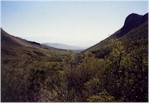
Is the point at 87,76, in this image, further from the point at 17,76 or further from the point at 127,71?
the point at 17,76

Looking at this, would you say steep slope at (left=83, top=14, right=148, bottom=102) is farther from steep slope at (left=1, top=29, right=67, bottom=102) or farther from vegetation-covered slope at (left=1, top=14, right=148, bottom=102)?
steep slope at (left=1, top=29, right=67, bottom=102)

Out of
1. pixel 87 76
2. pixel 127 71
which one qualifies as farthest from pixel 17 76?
pixel 127 71

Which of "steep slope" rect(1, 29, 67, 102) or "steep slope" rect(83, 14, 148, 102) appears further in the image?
"steep slope" rect(1, 29, 67, 102)

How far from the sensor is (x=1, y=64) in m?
9.88

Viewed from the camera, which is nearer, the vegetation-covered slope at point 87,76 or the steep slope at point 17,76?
the vegetation-covered slope at point 87,76

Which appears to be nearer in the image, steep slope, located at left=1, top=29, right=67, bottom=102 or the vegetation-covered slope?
the vegetation-covered slope

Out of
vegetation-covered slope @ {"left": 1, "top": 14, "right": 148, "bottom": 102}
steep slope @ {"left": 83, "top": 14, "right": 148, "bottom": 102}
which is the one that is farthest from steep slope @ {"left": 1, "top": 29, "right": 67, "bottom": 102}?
steep slope @ {"left": 83, "top": 14, "right": 148, "bottom": 102}

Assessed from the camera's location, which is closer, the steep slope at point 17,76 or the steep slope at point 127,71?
the steep slope at point 127,71

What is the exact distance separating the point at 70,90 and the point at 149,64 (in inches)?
101

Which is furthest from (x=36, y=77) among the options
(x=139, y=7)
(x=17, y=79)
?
(x=139, y=7)

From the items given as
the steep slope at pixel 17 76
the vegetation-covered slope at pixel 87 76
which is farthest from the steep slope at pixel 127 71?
the steep slope at pixel 17 76

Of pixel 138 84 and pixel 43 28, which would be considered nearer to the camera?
pixel 138 84

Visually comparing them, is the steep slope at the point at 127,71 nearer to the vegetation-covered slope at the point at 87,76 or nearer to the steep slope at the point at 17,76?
the vegetation-covered slope at the point at 87,76

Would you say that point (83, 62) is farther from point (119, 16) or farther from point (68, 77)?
point (119, 16)
